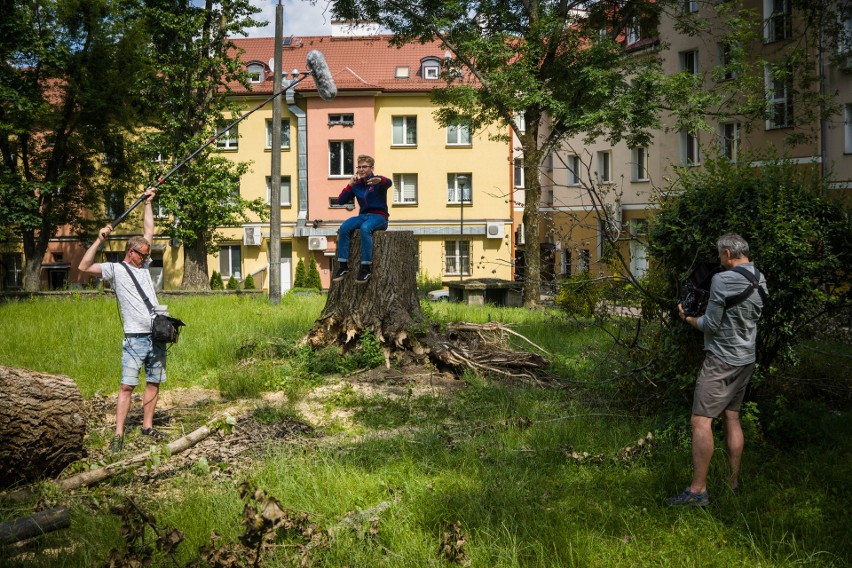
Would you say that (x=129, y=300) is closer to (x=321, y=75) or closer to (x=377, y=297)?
(x=377, y=297)

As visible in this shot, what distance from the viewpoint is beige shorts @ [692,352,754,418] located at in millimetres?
5633

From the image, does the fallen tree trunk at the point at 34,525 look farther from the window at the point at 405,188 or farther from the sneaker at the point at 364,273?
the window at the point at 405,188

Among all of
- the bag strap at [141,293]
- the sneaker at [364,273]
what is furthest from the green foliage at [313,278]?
the bag strap at [141,293]

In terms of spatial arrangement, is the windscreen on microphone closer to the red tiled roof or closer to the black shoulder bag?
the black shoulder bag

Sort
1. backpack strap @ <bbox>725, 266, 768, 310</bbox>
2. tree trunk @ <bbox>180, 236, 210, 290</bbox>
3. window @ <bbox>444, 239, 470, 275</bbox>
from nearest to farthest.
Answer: backpack strap @ <bbox>725, 266, 768, 310</bbox>
tree trunk @ <bbox>180, 236, 210, 290</bbox>
window @ <bbox>444, 239, 470, 275</bbox>

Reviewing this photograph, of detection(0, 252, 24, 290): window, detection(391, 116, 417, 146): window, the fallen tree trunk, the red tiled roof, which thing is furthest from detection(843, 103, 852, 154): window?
detection(0, 252, 24, 290): window

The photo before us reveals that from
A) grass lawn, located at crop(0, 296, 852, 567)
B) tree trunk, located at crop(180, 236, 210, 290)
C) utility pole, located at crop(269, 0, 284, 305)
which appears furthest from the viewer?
tree trunk, located at crop(180, 236, 210, 290)

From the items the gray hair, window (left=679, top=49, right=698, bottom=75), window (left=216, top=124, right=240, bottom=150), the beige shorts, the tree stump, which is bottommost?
the tree stump

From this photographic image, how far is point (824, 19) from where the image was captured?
1289 centimetres

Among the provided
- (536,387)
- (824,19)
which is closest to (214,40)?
(824,19)

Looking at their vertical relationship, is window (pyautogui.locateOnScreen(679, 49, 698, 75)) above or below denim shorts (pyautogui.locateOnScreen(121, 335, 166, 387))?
above

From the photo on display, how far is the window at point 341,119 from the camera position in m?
40.4

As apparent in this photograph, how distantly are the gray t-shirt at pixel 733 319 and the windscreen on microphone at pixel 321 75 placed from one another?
685cm

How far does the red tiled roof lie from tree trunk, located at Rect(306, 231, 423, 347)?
2963 centimetres
